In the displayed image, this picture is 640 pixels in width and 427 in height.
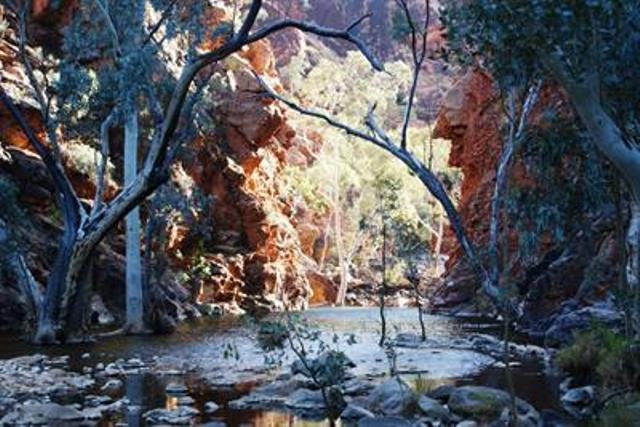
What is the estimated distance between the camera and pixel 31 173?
2588 cm

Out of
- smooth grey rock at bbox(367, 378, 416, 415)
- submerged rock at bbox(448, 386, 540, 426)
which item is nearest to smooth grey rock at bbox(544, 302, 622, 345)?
submerged rock at bbox(448, 386, 540, 426)

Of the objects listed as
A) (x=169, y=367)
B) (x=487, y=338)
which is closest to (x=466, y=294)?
(x=487, y=338)

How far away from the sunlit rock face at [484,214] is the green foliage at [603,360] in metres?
10.9

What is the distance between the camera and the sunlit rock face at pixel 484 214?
81.3ft

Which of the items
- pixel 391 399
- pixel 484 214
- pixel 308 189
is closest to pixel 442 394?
pixel 391 399

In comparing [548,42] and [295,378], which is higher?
[548,42]

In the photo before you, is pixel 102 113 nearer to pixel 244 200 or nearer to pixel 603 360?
pixel 603 360

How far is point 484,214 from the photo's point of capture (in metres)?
34.9

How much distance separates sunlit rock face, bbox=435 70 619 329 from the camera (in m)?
24.8

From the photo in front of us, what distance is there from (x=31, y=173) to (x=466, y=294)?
18824 millimetres

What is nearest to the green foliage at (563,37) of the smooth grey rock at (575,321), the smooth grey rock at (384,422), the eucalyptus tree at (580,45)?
the eucalyptus tree at (580,45)

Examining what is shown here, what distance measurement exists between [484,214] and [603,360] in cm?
2463

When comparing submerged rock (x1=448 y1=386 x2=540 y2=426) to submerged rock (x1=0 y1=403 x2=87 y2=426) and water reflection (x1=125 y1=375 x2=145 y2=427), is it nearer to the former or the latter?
water reflection (x1=125 y1=375 x2=145 y2=427)

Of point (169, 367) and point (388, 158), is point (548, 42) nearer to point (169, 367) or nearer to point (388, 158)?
point (169, 367)
